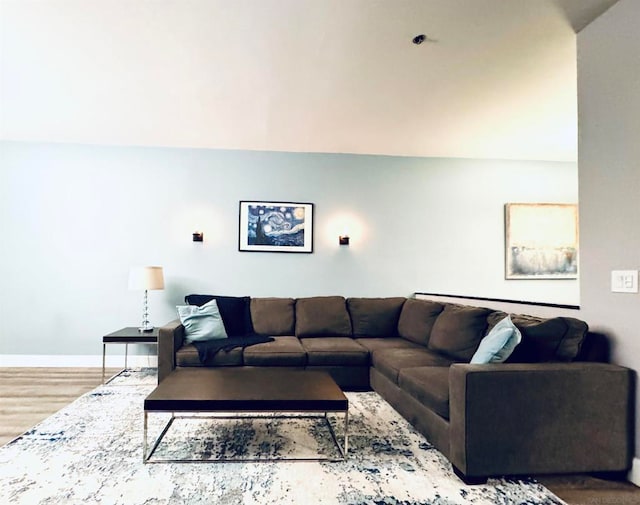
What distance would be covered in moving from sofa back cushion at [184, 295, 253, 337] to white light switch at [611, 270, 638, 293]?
3.10 metres

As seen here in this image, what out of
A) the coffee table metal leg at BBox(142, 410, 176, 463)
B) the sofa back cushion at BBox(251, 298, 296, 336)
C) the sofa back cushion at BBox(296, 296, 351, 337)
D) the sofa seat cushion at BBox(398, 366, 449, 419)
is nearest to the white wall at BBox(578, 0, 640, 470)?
the sofa seat cushion at BBox(398, 366, 449, 419)

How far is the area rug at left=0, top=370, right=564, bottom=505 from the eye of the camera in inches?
81.3

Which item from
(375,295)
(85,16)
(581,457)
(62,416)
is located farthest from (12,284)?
(581,457)

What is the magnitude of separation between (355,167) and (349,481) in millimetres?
3709

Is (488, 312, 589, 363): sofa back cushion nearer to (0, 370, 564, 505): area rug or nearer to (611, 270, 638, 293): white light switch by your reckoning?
(611, 270, 638, 293): white light switch

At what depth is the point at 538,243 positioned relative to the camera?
5.36 meters

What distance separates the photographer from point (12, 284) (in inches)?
189

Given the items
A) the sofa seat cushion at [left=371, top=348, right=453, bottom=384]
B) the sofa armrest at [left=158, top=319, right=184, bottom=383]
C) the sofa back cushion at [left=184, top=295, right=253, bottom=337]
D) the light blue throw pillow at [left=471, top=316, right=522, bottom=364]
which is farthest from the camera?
the sofa back cushion at [left=184, top=295, right=253, bottom=337]

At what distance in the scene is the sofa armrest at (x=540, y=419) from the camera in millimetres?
A: 2193

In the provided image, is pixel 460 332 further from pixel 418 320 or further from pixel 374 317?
pixel 374 317

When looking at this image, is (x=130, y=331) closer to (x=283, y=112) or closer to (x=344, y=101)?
(x=283, y=112)

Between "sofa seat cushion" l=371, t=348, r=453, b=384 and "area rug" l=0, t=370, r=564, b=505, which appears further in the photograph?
"sofa seat cushion" l=371, t=348, r=453, b=384

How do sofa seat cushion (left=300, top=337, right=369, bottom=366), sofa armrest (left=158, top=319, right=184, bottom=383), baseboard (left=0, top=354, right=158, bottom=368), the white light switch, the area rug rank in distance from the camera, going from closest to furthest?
the area rug, the white light switch, sofa armrest (left=158, top=319, right=184, bottom=383), sofa seat cushion (left=300, top=337, right=369, bottom=366), baseboard (left=0, top=354, right=158, bottom=368)

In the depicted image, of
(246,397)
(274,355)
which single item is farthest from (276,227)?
(246,397)
